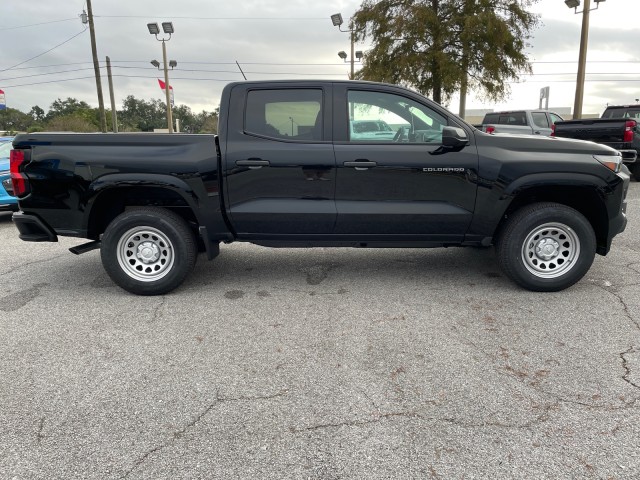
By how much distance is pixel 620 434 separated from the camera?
244 cm

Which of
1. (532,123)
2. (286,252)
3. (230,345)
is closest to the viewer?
(230,345)

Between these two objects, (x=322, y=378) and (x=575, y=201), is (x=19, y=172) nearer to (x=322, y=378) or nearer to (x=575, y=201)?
(x=322, y=378)

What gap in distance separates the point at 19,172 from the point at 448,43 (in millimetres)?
18207

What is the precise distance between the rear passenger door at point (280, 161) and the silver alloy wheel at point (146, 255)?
72cm

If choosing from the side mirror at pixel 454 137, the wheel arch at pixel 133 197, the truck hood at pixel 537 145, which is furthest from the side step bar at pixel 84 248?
the truck hood at pixel 537 145

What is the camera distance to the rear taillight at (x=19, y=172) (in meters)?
4.30

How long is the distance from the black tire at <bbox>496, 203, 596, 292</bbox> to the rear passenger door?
1.71 m

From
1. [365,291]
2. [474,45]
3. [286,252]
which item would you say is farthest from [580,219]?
[474,45]

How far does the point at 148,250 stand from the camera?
14.8 ft

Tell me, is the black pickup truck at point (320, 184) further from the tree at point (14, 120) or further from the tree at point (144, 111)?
the tree at point (144, 111)

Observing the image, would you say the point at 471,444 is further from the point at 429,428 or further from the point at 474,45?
the point at 474,45

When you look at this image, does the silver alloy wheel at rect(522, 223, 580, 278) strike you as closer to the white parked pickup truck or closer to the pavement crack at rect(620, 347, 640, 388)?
the pavement crack at rect(620, 347, 640, 388)

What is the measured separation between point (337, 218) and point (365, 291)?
2.57ft

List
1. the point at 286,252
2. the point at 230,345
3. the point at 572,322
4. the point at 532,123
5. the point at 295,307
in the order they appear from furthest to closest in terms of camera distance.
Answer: the point at 532,123 → the point at 286,252 → the point at 295,307 → the point at 572,322 → the point at 230,345
